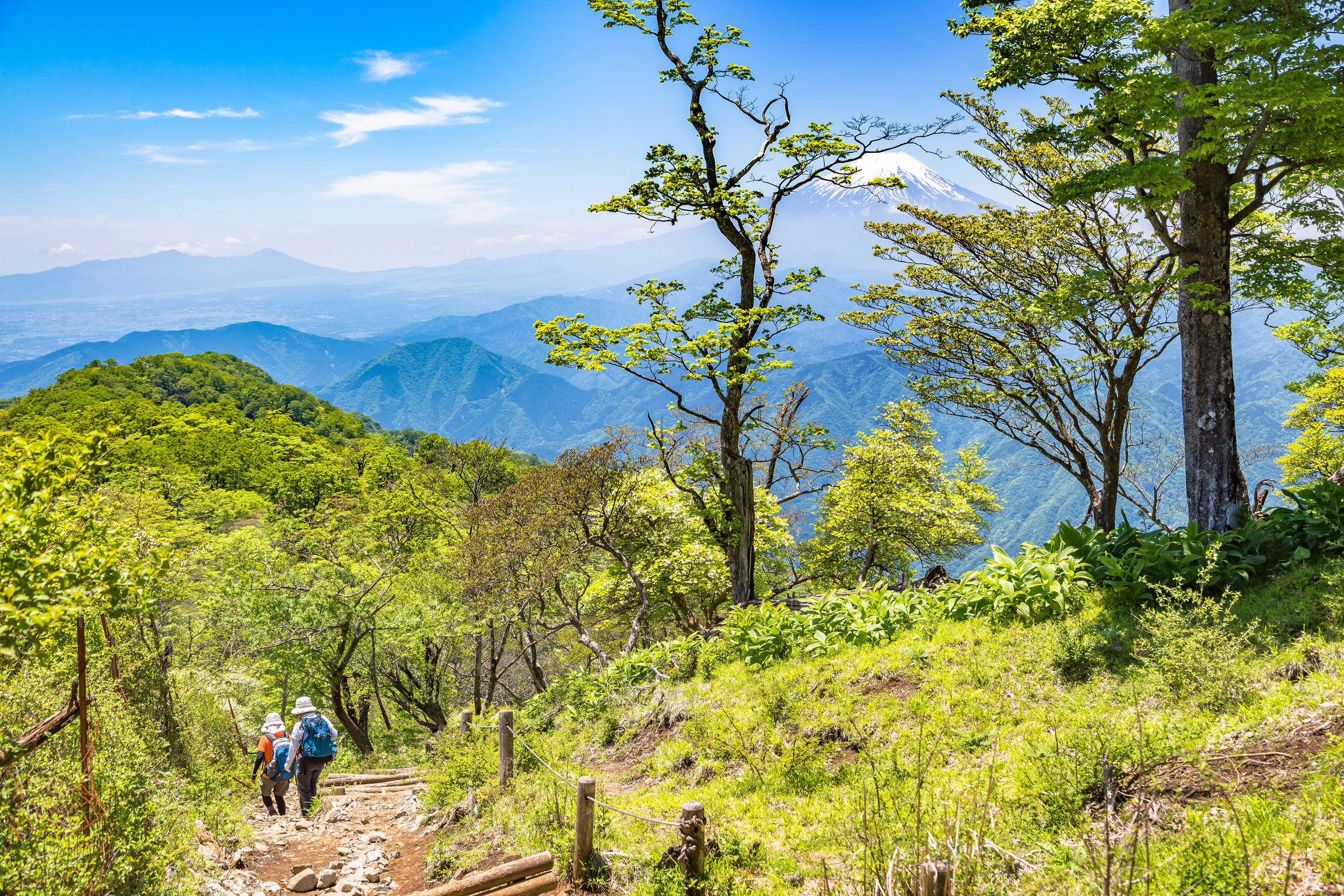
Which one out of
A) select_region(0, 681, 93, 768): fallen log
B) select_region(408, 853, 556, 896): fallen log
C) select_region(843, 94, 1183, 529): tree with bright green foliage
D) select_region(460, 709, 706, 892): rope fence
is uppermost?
select_region(843, 94, 1183, 529): tree with bright green foliage

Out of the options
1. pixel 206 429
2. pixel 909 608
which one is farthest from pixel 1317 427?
pixel 206 429

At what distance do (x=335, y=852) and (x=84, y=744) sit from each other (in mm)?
4267

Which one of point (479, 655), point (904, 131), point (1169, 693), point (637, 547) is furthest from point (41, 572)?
point (479, 655)

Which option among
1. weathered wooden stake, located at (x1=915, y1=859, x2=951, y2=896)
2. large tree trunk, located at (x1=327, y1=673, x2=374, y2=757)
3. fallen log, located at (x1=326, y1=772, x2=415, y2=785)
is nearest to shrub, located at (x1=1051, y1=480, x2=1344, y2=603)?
weathered wooden stake, located at (x1=915, y1=859, x2=951, y2=896)

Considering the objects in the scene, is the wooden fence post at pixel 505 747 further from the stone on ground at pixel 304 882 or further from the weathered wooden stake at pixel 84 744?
the weathered wooden stake at pixel 84 744

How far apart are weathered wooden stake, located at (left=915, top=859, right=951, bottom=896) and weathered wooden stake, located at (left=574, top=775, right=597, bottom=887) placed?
9.02ft

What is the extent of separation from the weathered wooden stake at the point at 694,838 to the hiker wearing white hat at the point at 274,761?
26.9 ft

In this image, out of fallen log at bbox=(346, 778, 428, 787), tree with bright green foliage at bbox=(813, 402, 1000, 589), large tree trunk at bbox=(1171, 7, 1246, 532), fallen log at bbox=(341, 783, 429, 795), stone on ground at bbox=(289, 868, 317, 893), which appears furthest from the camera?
tree with bright green foliage at bbox=(813, 402, 1000, 589)

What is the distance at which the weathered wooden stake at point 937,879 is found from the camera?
8.92 ft

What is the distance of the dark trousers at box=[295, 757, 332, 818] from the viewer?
975 cm

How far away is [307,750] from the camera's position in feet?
32.1

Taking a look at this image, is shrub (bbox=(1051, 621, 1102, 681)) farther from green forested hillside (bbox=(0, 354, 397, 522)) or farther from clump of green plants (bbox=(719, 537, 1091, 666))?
green forested hillside (bbox=(0, 354, 397, 522))

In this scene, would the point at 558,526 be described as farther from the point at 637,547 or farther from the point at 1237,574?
the point at 1237,574

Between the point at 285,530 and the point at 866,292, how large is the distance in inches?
907
